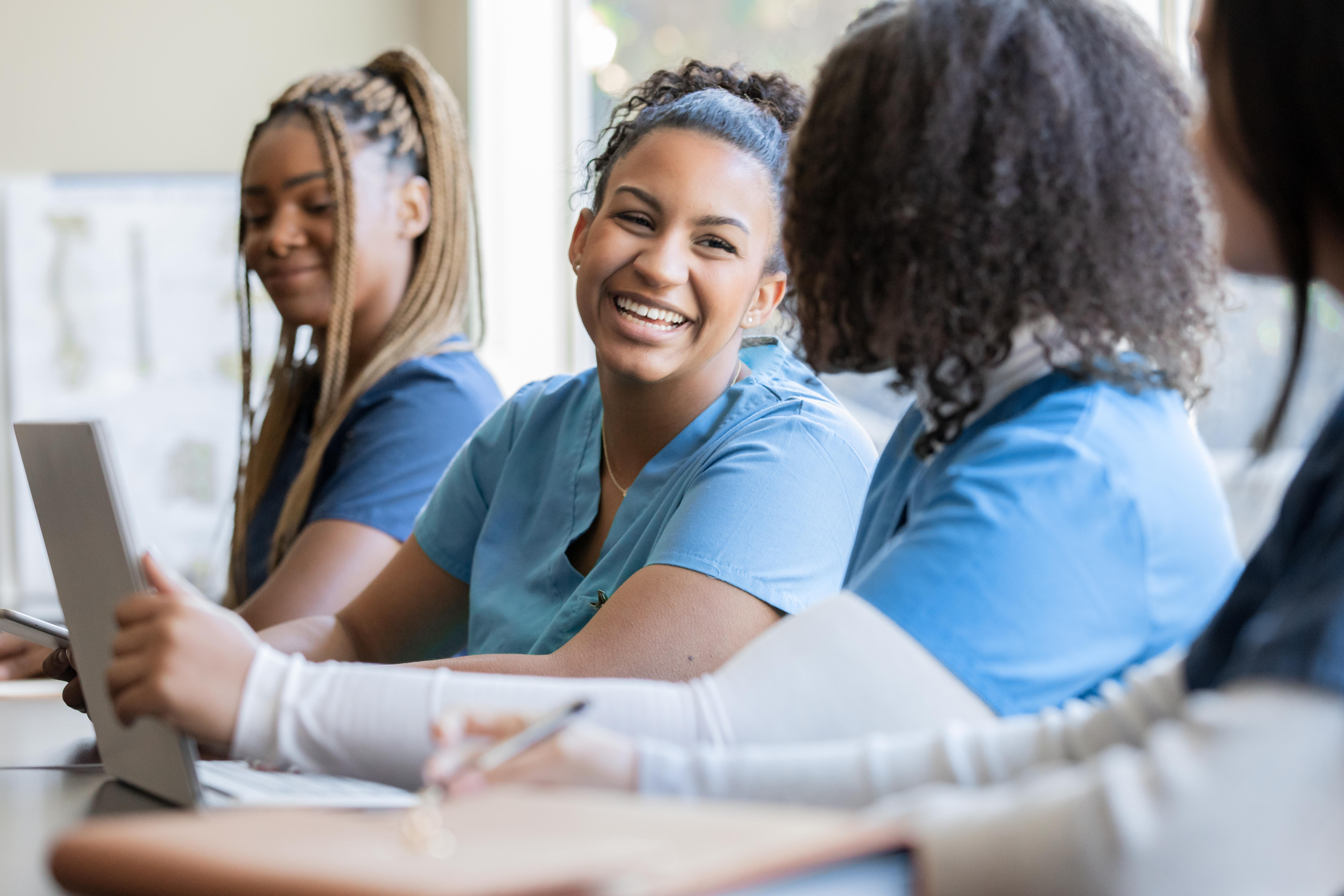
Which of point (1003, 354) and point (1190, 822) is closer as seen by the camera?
point (1190, 822)

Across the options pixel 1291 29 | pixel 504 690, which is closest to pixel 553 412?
pixel 504 690

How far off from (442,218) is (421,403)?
0.34 meters

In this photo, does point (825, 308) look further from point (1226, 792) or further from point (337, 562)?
point (337, 562)

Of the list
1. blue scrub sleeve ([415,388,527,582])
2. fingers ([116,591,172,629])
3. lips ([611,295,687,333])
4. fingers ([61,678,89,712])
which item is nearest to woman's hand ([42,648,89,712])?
→ fingers ([61,678,89,712])

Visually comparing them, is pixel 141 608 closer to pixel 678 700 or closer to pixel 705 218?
pixel 678 700

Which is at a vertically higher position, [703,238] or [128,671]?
[703,238]

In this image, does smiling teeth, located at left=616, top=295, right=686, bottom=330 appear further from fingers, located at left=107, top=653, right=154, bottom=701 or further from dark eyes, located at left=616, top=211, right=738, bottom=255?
fingers, located at left=107, top=653, right=154, bottom=701

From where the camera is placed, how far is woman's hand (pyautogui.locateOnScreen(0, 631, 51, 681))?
4.54ft

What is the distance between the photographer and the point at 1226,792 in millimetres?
477

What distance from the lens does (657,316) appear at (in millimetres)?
1232

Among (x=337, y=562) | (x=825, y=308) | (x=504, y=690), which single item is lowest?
(x=337, y=562)

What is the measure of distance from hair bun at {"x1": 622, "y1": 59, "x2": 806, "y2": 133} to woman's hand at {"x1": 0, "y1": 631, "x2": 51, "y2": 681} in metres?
0.88

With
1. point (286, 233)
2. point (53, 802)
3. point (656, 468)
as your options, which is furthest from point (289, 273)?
point (53, 802)

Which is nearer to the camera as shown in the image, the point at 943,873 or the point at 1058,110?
the point at 943,873
